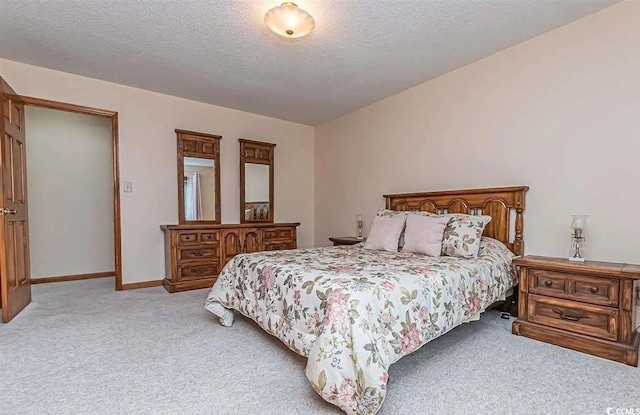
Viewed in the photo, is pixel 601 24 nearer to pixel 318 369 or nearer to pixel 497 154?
pixel 497 154

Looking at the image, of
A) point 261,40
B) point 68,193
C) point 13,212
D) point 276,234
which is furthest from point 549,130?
point 68,193

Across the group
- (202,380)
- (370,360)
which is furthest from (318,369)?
(202,380)

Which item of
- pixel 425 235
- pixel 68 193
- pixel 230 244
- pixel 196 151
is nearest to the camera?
pixel 425 235

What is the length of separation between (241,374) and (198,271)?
7.53 ft

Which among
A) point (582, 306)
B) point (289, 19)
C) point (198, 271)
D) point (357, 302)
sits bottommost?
point (198, 271)

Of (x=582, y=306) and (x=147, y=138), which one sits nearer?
(x=582, y=306)

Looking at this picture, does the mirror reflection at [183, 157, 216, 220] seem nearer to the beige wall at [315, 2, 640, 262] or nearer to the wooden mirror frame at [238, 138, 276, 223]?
the wooden mirror frame at [238, 138, 276, 223]

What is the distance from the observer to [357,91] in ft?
12.6

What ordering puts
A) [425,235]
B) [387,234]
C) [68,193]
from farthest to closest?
[68,193], [387,234], [425,235]

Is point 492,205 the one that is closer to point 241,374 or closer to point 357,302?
point 357,302

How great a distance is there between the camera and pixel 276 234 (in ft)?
14.7

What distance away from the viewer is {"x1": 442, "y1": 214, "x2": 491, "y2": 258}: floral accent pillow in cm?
258

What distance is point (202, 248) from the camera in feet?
12.7

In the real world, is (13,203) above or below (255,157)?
below
